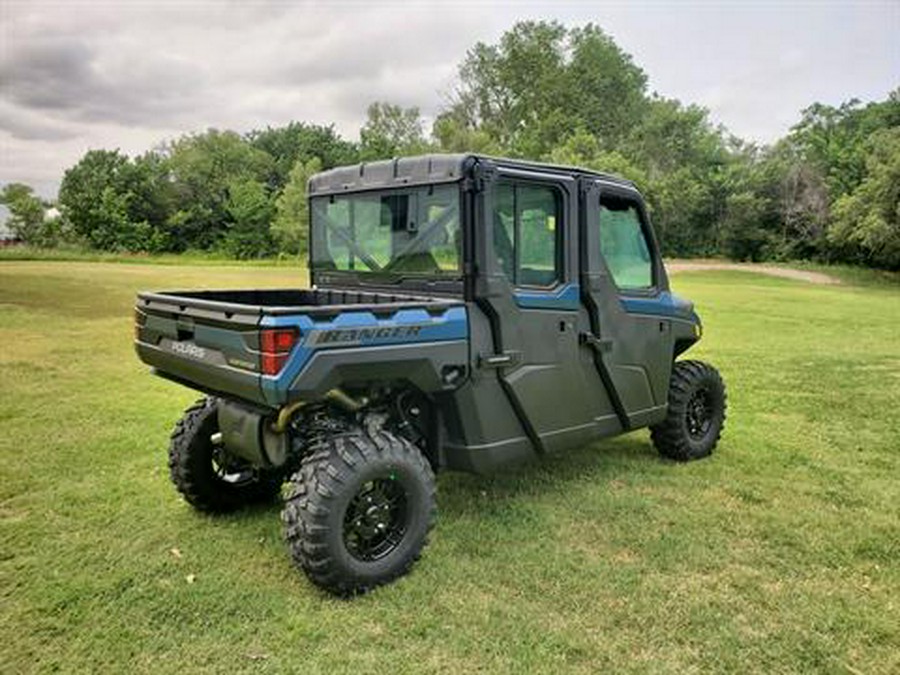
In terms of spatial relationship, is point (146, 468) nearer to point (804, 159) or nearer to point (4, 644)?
point (4, 644)

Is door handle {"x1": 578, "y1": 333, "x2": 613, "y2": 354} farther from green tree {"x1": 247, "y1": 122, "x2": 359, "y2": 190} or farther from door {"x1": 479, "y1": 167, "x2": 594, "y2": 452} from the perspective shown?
green tree {"x1": 247, "y1": 122, "x2": 359, "y2": 190}

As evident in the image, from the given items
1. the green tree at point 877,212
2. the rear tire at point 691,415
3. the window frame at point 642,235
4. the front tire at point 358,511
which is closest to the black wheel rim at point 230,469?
the front tire at point 358,511

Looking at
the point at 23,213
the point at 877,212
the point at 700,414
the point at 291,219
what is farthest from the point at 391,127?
the point at 700,414

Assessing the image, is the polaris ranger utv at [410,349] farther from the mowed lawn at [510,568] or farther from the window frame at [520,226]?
the mowed lawn at [510,568]

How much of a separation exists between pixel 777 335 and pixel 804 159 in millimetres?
39932

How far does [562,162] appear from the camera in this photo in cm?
4378

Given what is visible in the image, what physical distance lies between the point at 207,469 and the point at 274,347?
62.1 inches

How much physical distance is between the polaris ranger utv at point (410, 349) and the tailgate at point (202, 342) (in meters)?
0.01

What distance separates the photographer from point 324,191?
4652mm

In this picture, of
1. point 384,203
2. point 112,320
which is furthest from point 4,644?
point 112,320

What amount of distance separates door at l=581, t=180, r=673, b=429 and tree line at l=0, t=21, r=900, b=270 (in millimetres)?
28018

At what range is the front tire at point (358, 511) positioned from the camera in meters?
3.29

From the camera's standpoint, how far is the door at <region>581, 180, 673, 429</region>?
4.41 metres

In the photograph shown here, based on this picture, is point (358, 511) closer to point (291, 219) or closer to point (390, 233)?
point (390, 233)
